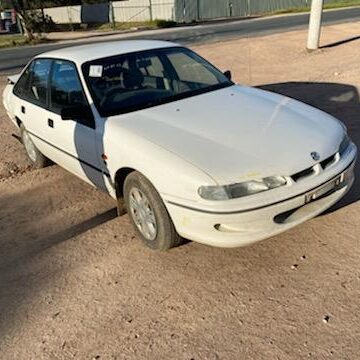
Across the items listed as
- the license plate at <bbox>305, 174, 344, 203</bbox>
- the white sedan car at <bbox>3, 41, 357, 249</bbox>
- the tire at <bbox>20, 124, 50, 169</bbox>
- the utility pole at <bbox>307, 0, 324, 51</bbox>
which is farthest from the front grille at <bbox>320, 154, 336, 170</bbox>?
the utility pole at <bbox>307, 0, 324, 51</bbox>

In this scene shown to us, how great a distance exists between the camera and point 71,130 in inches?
172

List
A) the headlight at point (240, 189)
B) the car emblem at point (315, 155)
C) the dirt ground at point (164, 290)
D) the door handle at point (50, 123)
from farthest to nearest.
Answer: the door handle at point (50, 123), the car emblem at point (315, 155), the headlight at point (240, 189), the dirt ground at point (164, 290)

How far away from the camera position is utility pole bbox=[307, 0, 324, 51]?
12.6m

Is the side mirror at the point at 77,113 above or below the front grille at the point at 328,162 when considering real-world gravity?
above

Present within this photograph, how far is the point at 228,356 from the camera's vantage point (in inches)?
103

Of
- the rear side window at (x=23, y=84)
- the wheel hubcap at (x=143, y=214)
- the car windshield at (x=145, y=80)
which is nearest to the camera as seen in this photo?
the wheel hubcap at (x=143, y=214)

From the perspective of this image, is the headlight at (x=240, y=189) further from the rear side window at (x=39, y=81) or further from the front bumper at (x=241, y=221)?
the rear side window at (x=39, y=81)

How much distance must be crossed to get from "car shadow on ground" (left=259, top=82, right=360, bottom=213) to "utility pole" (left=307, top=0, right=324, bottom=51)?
4355 millimetres

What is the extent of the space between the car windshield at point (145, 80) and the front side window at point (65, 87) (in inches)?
5.5

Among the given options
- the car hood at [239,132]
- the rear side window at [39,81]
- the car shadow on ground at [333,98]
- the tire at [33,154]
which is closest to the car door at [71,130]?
the rear side window at [39,81]

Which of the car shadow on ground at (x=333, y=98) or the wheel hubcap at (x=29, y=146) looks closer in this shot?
the wheel hubcap at (x=29, y=146)

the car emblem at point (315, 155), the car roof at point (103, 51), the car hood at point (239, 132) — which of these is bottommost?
the car emblem at point (315, 155)

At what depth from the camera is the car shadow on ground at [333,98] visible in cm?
620

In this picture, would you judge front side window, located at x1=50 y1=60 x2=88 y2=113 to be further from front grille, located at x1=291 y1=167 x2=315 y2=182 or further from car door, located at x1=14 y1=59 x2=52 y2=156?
front grille, located at x1=291 y1=167 x2=315 y2=182
